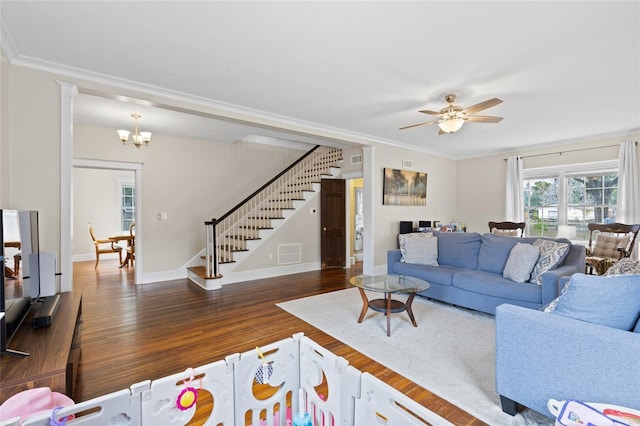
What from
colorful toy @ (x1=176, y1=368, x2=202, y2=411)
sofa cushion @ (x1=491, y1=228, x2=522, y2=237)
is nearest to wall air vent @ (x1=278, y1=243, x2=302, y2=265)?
sofa cushion @ (x1=491, y1=228, x2=522, y2=237)

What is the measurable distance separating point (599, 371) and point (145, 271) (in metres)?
6.02

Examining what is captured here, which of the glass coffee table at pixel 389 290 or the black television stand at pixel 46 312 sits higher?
the black television stand at pixel 46 312

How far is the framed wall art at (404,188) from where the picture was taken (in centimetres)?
594

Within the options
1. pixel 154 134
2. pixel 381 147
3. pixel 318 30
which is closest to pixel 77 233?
pixel 154 134

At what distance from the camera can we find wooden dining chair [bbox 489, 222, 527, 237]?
5616mm

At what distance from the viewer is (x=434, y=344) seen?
2799mm

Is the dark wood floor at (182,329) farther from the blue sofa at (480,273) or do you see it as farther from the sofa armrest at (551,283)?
the sofa armrest at (551,283)

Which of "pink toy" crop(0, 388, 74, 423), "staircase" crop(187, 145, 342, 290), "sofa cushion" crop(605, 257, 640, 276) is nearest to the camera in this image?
"pink toy" crop(0, 388, 74, 423)

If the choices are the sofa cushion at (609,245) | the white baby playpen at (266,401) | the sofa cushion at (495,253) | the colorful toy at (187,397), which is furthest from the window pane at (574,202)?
the colorful toy at (187,397)

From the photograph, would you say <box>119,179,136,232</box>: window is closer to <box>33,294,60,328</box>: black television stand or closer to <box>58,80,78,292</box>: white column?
<box>58,80,78,292</box>: white column

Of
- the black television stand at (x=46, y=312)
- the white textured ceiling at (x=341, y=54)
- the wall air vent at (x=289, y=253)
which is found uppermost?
the white textured ceiling at (x=341, y=54)

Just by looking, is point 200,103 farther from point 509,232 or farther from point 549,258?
point 509,232

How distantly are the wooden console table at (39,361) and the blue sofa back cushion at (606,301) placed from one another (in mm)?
2955

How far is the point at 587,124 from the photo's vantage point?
4.69 m
